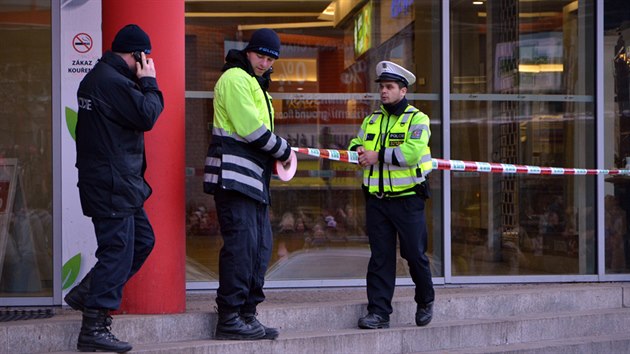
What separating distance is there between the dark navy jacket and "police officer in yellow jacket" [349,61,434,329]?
1945 millimetres

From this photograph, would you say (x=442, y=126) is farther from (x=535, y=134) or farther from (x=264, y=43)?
(x=264, y=43)

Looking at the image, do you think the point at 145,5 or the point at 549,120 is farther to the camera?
the point at 549,120

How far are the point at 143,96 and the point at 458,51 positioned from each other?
14.9ft

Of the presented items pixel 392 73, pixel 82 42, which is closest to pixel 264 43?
pixel 392 73

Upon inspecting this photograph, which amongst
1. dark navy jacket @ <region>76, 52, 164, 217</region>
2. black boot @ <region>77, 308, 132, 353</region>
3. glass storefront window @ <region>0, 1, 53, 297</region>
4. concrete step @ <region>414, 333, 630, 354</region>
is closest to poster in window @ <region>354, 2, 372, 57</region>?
glass storefront window @ <region>0, 1, 53, 297</region>

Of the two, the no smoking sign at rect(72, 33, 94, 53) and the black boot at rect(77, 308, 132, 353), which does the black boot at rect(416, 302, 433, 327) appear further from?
the no smoking sign at rect(72, 33, 94, 53)

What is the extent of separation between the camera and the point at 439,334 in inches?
288

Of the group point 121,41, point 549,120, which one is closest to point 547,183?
point 549,120

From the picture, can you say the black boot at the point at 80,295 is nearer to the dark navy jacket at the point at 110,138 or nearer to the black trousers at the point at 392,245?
the dark navy jacket at the point at 110,138

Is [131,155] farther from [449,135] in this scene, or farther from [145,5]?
[449,135]

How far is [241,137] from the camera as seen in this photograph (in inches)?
249

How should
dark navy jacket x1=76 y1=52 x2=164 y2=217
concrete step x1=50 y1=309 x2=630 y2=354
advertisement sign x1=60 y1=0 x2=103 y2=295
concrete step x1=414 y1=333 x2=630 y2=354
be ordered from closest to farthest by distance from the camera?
dark navy jacket x1=76 y1=52 x2=164 y2=217
concrete step x1=50 y1=309 x2=630 y2=354
concrete step x1=414 y1=333 x2=630 y2=354
advertisement sign x1=60 y1=0 x2=103 y2=295

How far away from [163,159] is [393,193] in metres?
1.70

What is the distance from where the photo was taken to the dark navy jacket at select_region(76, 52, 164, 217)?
5770 millimetres
